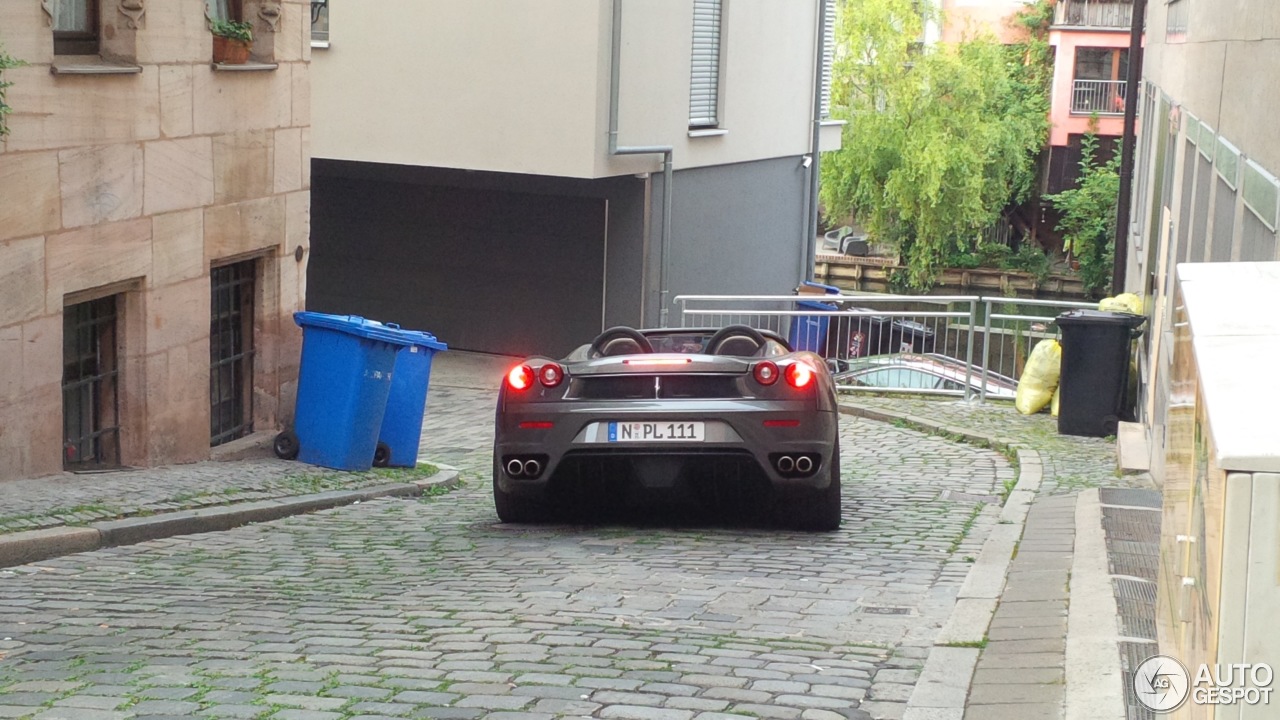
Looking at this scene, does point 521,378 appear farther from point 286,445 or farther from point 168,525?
point 286,445

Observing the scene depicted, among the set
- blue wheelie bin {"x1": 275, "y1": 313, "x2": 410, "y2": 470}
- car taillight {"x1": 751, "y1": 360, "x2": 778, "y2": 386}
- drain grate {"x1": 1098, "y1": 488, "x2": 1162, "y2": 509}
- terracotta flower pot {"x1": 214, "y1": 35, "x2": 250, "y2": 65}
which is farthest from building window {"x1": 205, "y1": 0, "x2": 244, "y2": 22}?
drain grate {"x1": 1098, "y1": 488, "x2": 1162, "y2": 509}

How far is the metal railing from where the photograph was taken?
16.9 meters

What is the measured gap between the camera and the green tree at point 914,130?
52250mm

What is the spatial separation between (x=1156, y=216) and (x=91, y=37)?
34.0 feet

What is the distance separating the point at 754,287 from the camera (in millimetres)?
27062

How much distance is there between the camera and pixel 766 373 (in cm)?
812

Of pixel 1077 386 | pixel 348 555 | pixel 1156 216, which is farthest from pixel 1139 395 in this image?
pixel 348 555

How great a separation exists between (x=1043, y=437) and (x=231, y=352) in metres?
7.14

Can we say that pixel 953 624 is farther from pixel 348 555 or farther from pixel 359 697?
pixel 348 555

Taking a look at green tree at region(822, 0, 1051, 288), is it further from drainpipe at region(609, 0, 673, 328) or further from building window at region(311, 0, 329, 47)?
building window at region(311, 0, 329, 47)

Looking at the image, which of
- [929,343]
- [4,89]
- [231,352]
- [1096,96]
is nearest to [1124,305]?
[929,343]

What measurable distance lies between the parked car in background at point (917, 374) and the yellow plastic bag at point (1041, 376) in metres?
0.91

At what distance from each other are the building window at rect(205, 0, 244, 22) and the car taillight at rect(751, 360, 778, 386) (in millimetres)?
5850

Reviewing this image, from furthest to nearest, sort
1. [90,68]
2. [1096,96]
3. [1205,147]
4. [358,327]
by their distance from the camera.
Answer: [1096,96] < [358,327] < [90,68] < [1205,147]
